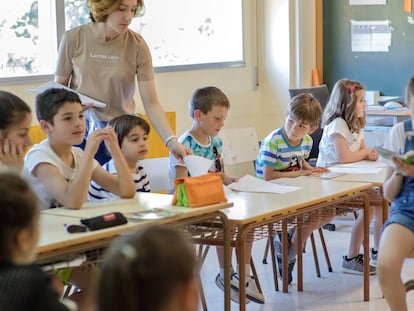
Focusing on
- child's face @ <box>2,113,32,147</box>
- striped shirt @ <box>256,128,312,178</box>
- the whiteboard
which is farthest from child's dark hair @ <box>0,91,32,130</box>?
the whiteboard

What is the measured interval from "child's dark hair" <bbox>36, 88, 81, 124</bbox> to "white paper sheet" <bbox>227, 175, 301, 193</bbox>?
0.99 metres

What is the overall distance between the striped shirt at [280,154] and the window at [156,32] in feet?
5.21

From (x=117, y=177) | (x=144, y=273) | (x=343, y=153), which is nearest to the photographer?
(x=144, y=273)

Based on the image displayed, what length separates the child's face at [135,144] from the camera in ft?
12.9

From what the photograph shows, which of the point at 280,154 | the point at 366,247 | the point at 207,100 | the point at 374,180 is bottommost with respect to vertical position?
the point at 366,247

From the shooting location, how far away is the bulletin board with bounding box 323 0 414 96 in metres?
6.66

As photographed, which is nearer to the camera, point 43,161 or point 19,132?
point 19,132

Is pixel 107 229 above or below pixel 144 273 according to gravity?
below

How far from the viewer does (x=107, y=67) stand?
4.10 metres

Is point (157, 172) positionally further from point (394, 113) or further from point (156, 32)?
point (394, 113)

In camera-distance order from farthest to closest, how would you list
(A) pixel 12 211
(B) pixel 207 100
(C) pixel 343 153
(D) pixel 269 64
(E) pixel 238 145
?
1. (D) pixel 269 64
2. (E) pixel 238 145
3. (C) pixel 343 153
4. (B) pixel 207 100
5. (A) pixel 12 211

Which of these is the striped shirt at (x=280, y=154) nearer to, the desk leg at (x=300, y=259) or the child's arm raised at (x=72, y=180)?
the desk leg at (x=300, y=259)

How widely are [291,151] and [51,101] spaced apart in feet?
5.40

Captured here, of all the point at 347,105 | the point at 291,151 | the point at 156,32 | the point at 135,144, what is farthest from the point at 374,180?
the point at 156,32
